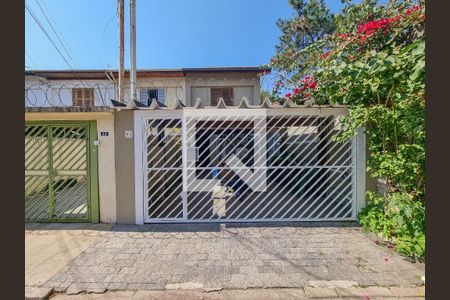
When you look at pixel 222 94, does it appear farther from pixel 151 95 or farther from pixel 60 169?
pixel 60 169

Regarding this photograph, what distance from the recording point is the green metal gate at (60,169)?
4949 millimetres

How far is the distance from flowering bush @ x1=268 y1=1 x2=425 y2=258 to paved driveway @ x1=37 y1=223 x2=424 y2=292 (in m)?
0.55

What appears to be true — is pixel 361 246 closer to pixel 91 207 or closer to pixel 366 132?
pixel 366 132

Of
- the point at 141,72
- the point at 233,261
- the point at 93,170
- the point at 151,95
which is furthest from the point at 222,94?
the point at 233,261

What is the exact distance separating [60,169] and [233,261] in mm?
4213

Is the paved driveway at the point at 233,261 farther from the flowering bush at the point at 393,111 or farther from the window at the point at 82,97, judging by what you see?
the window at the point at 82,97

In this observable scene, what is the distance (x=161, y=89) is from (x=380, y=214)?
1093 cm

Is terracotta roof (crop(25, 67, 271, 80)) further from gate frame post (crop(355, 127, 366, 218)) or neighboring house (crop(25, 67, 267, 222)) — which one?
gate frame post (crop(355, 127, 366, 218))

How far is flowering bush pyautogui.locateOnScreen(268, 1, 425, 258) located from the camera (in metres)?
3.25

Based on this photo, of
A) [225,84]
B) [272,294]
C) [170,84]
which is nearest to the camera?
[272,294]

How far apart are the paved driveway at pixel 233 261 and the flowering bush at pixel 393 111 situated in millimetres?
546

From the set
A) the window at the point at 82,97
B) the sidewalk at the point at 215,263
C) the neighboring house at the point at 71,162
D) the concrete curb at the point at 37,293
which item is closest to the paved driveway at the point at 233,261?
the sidewalk at the point at 215,263

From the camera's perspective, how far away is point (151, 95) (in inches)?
477

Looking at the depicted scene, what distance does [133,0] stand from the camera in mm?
7113
